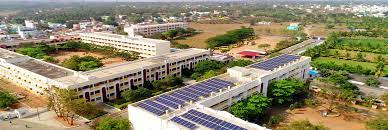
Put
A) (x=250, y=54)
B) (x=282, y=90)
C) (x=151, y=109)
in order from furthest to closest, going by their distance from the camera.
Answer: (x=250, y=54) < (x=282, y=90) < (x=151, y=109)

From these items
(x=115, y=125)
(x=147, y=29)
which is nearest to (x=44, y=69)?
(x=115, y=125)

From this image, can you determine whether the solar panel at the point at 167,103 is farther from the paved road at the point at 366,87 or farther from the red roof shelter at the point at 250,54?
the red roof shelter at the point at 250,54

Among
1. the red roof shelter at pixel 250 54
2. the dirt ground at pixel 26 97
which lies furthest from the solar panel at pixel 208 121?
the red roof shelter at pixel 250 54

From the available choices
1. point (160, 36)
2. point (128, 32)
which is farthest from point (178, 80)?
point (128, 32)

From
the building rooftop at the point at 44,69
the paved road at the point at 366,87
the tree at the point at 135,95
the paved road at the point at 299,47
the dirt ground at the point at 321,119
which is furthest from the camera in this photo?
the paved road at the point at 299,47

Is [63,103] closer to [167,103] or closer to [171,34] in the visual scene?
[167,103]

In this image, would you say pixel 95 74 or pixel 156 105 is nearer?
pixel 156 105

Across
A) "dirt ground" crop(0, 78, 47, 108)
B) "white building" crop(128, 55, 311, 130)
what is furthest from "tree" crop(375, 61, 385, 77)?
"dirt ground" crop(0, 78, 47, 108)
